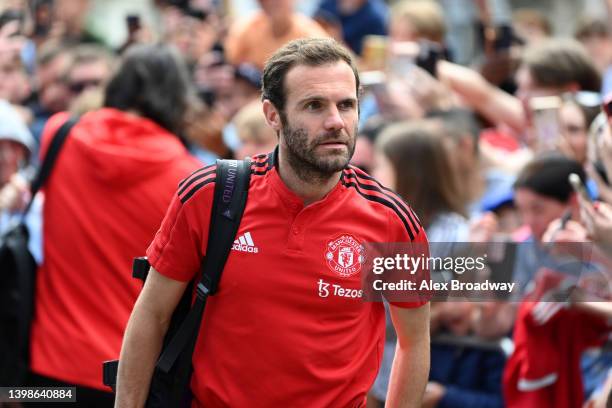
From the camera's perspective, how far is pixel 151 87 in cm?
582

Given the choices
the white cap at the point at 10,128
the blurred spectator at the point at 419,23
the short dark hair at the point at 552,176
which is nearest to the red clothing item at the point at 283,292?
the short dark hair at the point at 552,176

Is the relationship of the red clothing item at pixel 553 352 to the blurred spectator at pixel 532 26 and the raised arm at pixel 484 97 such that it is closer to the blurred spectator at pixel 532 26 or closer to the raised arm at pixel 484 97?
the raised arm at pixel 484 97

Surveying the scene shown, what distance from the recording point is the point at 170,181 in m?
5.70

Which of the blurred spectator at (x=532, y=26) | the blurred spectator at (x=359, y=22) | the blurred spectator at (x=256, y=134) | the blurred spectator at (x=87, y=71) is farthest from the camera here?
the blurred spectator at (x=532, y=26)

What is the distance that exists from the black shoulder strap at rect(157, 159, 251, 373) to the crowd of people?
103mm

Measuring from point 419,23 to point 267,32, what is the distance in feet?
4.22

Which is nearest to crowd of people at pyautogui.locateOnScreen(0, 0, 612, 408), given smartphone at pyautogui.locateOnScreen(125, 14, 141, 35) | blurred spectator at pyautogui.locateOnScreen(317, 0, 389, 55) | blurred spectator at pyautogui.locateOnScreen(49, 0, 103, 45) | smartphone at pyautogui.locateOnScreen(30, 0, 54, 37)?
smartphone at pyautogui.locateOnScreen(125, 14, 141, 35)

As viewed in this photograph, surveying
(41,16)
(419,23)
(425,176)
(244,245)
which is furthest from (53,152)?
(41,16)

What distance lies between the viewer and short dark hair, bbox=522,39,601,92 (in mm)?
6680

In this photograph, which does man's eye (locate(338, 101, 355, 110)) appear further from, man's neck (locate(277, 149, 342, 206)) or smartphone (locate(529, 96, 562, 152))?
smartphone (locate(529, 96, 562, 152))

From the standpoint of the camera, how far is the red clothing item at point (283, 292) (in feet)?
12.6

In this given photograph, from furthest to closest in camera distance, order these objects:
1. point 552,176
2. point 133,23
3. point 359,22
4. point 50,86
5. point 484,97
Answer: point 359,22 < point 133,23 < point 50,86 < point 484,97 < point 552,176

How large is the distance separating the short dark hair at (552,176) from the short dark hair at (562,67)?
125 cm

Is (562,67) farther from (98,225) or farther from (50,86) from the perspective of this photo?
(50,86)
